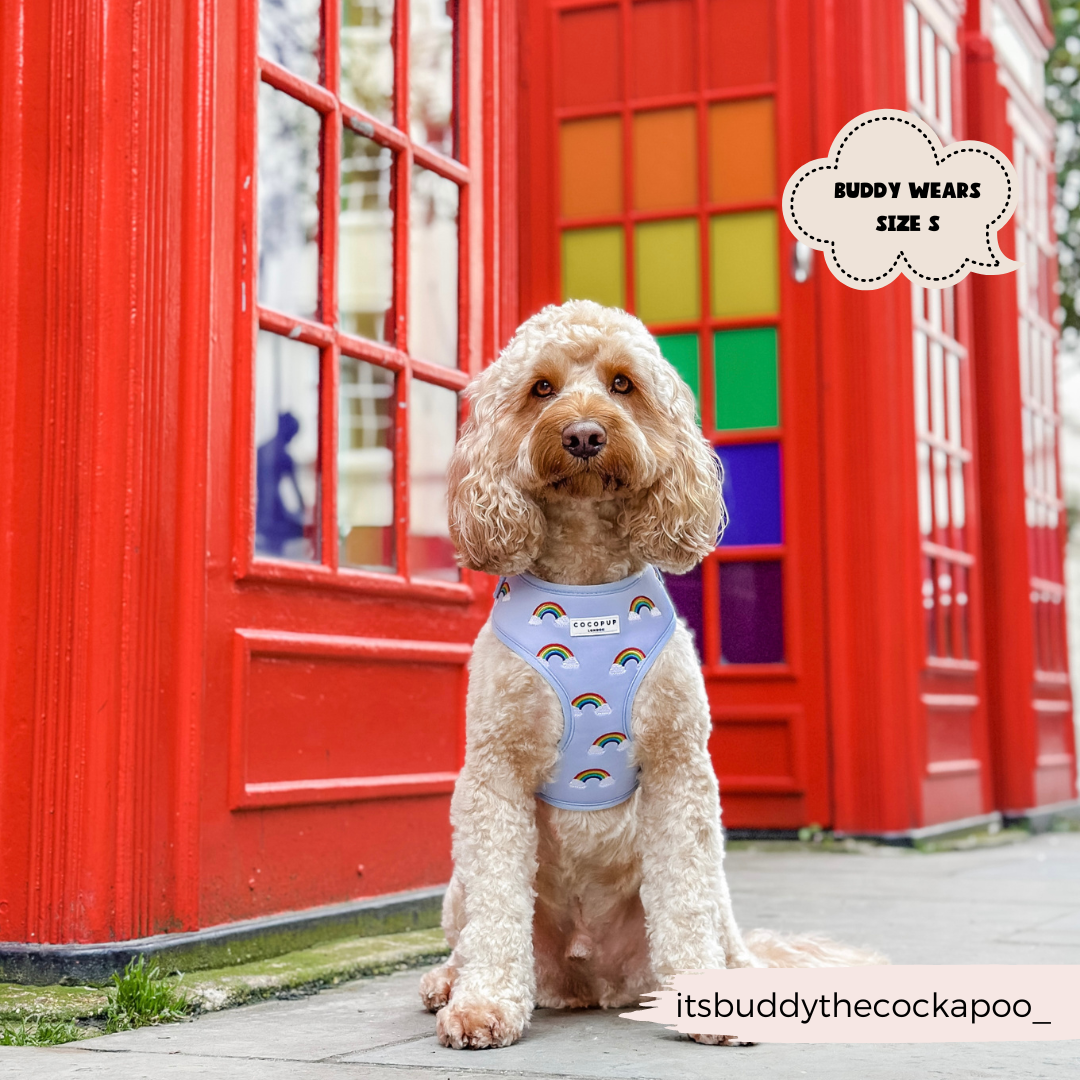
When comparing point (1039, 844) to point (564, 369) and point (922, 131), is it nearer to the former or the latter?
point (922, 131)

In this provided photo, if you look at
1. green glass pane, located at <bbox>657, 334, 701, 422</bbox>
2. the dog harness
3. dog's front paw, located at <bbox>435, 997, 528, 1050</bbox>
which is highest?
green glass pane, located at <bbox>657, 334, 701, 422</bbox>

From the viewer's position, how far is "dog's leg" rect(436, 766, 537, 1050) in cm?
261

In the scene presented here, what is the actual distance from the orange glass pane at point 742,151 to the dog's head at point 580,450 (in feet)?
12.9

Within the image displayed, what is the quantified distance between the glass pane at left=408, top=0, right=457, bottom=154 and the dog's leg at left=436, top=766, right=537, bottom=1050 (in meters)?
2.28

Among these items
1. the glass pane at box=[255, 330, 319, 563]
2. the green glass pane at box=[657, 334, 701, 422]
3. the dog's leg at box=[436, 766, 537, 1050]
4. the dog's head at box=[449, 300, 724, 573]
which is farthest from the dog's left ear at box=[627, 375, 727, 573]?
the green glass pane at box=[657, 334, 701, 422]

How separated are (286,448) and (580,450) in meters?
1.44

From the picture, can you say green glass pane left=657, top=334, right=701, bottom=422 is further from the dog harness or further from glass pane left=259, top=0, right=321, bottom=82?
the dog harness

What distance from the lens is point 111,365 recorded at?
3117 mm

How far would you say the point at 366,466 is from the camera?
413cm

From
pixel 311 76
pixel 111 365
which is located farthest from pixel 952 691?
pixel 111 365

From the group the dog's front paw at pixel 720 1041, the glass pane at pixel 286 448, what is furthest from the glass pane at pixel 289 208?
the dog's front paw at pixel 720 1041

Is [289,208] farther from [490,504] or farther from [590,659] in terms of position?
[590,659]

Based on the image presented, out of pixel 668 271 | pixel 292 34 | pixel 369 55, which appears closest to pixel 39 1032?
pixel 292 34

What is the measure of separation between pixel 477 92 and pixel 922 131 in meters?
1.57
